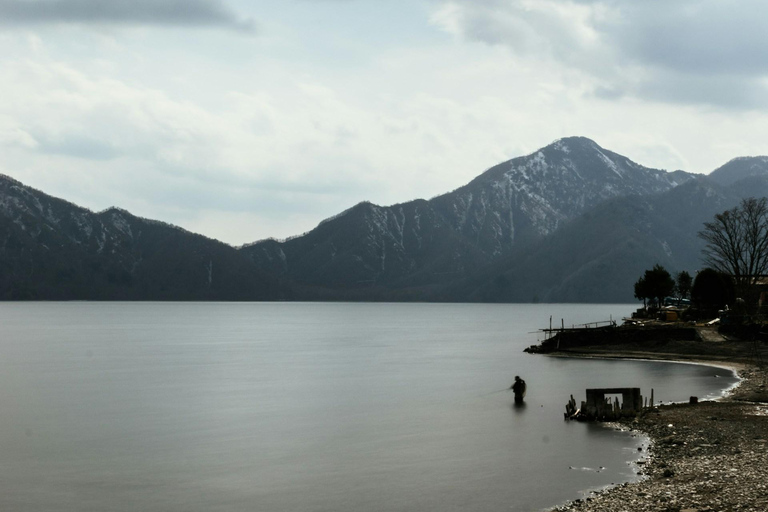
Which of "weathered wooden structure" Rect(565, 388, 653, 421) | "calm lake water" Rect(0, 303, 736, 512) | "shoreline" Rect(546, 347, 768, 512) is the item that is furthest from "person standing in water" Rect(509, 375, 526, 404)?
"shoreline" Rect(546, 347, 768, 512)

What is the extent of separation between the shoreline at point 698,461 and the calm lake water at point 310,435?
188 centimetres

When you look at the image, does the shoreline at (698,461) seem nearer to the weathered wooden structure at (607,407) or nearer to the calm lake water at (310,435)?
the weathered wooden structure at (607,407)

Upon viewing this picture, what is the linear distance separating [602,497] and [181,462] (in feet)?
71.8

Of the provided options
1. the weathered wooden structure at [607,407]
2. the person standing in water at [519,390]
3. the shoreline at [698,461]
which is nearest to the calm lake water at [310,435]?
the person standing in water at [519,390]

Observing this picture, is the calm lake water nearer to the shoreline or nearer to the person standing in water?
the person standing in water

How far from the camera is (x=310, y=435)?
162 ft

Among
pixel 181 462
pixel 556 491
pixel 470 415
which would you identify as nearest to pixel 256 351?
pixel 470 415

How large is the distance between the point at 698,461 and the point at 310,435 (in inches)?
944

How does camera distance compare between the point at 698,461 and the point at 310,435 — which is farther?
the point at 310,435

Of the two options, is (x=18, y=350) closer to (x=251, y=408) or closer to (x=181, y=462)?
(x=251, y=408)

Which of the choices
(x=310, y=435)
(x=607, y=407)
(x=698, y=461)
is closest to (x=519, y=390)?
(x=607, y=407)

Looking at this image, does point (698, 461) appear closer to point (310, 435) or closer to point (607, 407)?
point (607, 407)

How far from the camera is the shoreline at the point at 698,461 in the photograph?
27.7m

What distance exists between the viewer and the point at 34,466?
3994 cm
